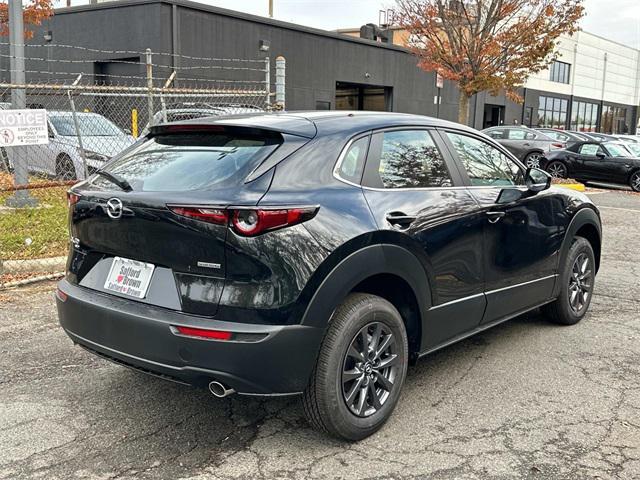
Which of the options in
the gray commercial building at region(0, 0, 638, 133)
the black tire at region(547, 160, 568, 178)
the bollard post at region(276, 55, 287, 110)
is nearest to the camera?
the bollard post at region(276, 55, 287, 110)

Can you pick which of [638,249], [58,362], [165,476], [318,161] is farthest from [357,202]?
[638,249]

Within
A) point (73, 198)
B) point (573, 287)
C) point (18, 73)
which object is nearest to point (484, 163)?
point (573, 287)

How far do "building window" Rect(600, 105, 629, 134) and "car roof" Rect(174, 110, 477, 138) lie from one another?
2250 inches

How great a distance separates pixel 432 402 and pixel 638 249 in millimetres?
6282

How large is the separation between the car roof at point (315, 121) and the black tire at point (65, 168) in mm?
7971

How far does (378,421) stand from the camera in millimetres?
3436

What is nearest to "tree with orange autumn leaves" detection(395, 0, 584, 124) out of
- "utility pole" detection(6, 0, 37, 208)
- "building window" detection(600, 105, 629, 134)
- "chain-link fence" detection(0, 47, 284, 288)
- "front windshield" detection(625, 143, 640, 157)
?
"front windshield" detection(625, 143, 640, 157)

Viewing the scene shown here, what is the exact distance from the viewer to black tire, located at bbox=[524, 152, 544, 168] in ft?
62.1

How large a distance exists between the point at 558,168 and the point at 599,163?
1166mm

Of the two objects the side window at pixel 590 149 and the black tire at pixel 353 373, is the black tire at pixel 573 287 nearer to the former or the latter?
the black tire at pixel 353 373

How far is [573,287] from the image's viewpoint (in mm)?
5320

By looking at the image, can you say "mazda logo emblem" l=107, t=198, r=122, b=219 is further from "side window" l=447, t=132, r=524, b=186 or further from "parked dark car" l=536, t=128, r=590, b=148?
"parked dark car" l=536, t=128, r=590, b=148

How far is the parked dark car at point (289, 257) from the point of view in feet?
9.66

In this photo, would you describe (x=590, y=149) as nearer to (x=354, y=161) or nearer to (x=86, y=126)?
(x=86, y=126)
